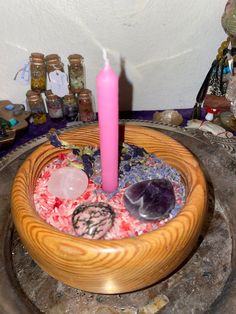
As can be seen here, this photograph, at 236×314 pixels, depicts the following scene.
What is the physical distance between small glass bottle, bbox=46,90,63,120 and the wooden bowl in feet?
2.28

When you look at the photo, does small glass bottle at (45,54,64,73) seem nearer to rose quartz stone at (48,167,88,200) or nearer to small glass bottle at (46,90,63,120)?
small glass bottle at (46,90,63,120)

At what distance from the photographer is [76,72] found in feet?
3.89

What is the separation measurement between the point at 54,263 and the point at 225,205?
1.14ft

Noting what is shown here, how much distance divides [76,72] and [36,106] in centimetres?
17

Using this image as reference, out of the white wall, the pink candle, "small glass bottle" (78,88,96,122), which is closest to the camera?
the pink candle

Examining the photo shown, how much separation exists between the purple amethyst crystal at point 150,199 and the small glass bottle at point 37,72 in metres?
0.72

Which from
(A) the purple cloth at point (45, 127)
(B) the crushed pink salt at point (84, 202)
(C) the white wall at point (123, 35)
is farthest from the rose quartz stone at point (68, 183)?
(C) the white wall at point (123, 35)

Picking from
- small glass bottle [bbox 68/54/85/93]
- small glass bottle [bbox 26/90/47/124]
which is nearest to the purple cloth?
small glass bottle [bbox 26/90/47/124]

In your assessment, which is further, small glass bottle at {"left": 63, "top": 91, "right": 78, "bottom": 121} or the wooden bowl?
small glass bottle at {"left": 63, "top": 91, "right": 78, "bottom": 121}

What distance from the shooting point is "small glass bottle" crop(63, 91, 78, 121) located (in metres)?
1.24

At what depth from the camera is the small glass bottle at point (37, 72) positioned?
1.15 m

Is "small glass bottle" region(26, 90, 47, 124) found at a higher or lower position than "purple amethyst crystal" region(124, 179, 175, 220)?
lower

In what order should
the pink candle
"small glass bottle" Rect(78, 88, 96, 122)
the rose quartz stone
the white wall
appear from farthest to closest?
"small glass bottle" Rect(78, 88, 96, 122), the white wall, the rose quartz stone, the pink candle

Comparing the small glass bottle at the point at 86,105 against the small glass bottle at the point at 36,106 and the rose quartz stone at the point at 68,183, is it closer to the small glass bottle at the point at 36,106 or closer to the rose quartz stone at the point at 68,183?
the small glass bottle at the point at 36,106
